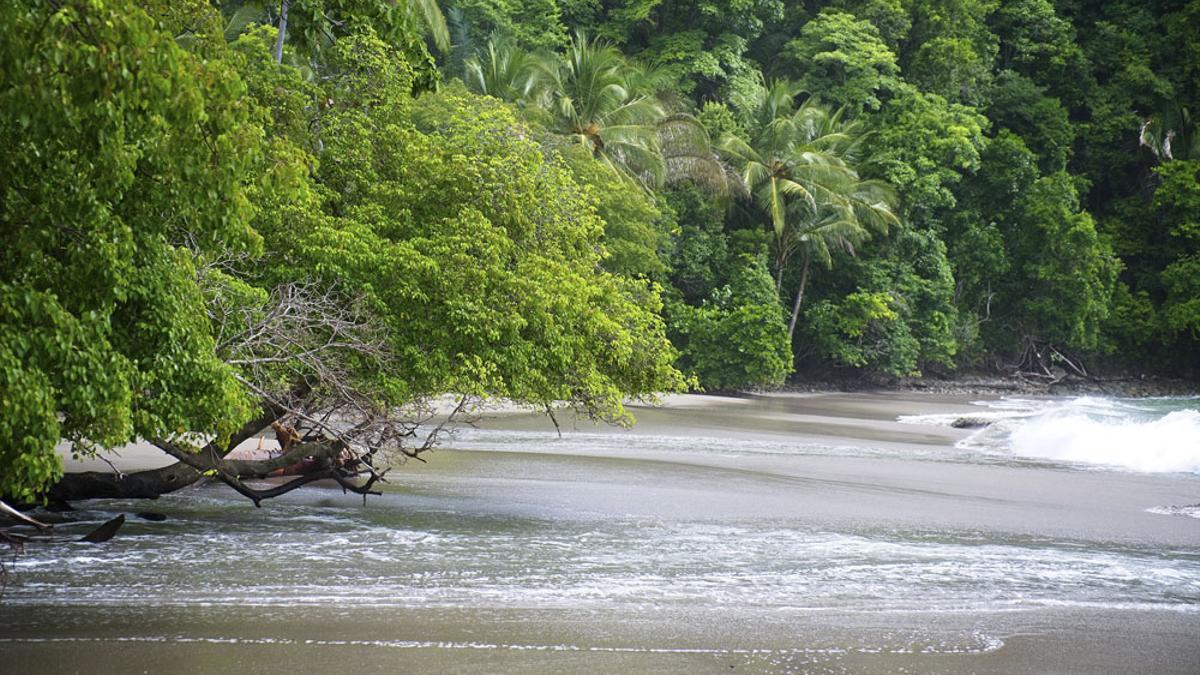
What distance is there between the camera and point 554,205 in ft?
48.7

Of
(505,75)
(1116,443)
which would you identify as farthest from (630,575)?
(505,75)

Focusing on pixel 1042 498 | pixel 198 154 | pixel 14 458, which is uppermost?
pixel 198 154

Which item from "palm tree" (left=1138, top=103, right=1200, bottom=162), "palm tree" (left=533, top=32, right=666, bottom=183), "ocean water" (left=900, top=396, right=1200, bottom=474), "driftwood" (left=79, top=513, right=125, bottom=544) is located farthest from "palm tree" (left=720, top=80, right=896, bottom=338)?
"driftwood" (left=79, top=513, right=125, bottom=544)

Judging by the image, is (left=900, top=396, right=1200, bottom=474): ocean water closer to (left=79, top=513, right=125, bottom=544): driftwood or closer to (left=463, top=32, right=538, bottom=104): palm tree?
(left=463, top=32, right=538, bottom=104): palm tree

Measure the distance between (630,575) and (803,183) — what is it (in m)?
30.7

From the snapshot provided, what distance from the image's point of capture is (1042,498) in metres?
17.4

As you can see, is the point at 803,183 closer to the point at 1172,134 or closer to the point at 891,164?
the point at 891,164

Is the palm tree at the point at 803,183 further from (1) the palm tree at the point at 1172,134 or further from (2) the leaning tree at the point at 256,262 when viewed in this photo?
(2) the leaning tree at the point at 256,262

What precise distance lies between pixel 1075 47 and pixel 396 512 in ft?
144

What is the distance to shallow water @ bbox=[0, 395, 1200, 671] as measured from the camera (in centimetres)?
820

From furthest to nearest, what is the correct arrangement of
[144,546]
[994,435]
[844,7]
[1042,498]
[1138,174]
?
[1138,174] → [844,7] → [994,435] → [1042,498] → [144,546]

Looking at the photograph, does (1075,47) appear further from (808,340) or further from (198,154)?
(198,154)

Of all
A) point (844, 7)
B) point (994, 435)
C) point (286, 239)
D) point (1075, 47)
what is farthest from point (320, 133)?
point (1075, 47)

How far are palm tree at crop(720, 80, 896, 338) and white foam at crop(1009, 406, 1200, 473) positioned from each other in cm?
1286
